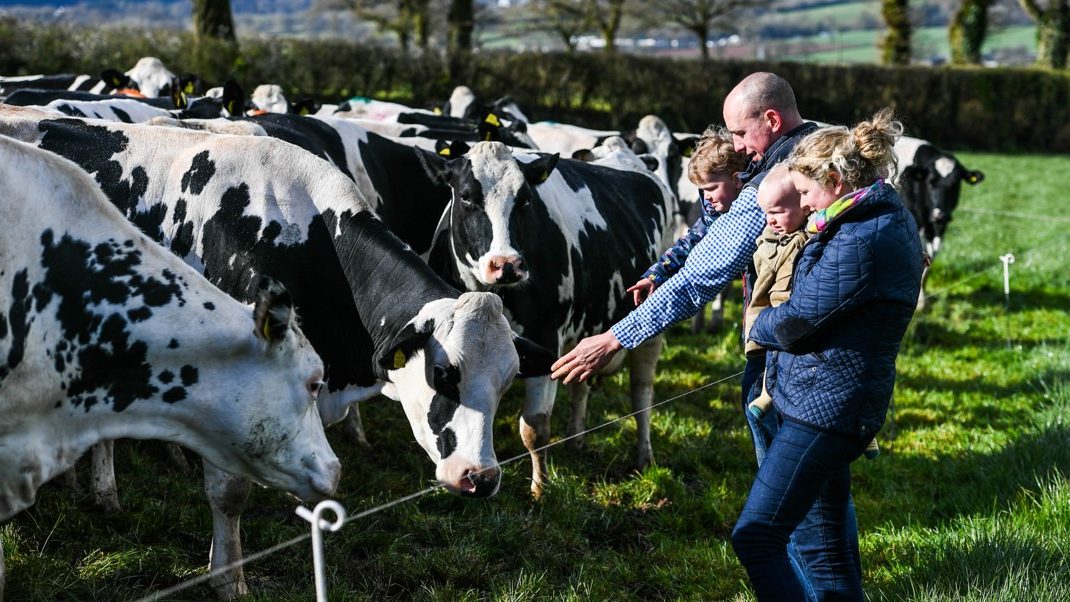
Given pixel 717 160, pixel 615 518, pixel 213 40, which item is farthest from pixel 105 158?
pixel 213 40

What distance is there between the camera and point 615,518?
5.81 metres

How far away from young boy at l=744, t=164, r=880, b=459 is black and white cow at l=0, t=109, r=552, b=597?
0.93 m

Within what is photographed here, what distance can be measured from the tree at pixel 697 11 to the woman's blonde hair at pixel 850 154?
128ft

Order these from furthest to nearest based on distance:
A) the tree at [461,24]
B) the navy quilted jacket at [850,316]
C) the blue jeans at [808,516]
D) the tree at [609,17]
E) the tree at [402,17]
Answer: the tree at [609,17] → the tree at [402,17] → the tree at [461,24] → the blue jeans at [808,516] → the navy quilted jacket at [850,316]

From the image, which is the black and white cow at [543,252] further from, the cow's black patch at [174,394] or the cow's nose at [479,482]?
the cow's black patch at [174,394]

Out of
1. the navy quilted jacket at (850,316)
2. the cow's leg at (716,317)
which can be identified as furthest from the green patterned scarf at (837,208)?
the cow's leg at (716,317)


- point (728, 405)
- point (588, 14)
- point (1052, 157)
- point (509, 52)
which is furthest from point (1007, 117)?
point (728, 405)

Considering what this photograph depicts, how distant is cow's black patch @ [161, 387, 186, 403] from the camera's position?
3633mm

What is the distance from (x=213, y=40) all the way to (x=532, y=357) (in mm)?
19428

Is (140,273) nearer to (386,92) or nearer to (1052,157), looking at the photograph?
(386,92)

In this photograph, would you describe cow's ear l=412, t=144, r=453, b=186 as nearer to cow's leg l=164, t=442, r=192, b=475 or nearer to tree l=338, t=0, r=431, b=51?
cow's leg l=164, t=442, r=192, b=475

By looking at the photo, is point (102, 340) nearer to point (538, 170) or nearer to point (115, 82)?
point (538, 170)

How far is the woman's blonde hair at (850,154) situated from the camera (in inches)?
139

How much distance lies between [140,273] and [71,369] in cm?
39
